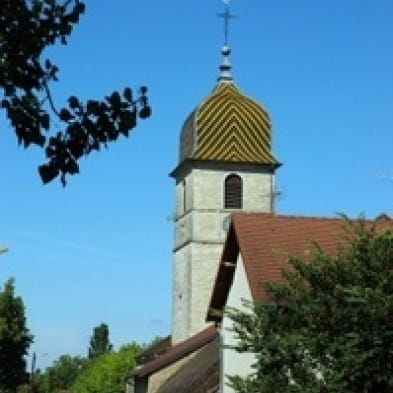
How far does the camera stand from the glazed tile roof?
63.3 metres

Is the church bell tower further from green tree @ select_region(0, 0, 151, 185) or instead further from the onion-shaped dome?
green tree @ select_region(0, 0, 151, 185)

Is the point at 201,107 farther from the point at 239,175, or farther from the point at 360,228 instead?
the point at 360,228

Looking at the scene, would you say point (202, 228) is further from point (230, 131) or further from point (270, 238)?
point (270, 238)

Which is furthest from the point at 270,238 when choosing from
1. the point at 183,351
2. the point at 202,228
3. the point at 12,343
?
the point at 202,228

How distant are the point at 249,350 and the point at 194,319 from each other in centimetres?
3950

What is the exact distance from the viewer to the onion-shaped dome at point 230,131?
63.3 m

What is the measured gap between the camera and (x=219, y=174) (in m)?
63.4

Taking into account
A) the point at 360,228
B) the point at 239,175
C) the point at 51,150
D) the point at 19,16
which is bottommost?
the point at 51,150

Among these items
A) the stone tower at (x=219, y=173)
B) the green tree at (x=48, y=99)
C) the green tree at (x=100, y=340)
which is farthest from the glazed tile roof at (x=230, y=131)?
the green tree at (x=100, y=340)

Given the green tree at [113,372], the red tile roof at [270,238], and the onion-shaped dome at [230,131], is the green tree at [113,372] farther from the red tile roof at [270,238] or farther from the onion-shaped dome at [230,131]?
the red tile roof at [270,238]

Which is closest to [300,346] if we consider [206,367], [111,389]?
[206,367]

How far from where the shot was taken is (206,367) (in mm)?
43469

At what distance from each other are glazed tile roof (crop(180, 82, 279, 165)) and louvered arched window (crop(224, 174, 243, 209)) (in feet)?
3.58

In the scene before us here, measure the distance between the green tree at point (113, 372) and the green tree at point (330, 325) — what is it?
60.5 meters
